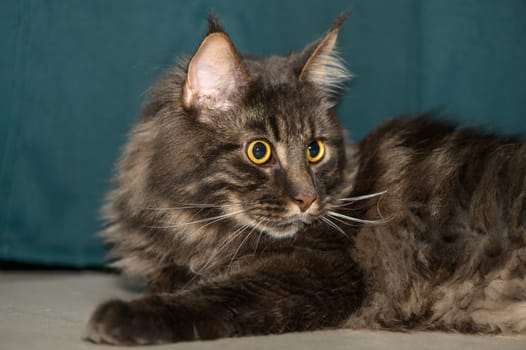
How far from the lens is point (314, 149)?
6.61ft

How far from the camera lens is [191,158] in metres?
1.88

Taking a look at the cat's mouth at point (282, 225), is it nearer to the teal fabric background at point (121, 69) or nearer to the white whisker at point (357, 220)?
the white whisker at point (357, 220)

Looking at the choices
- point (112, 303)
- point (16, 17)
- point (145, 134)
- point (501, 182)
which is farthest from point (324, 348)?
point (16, 17)

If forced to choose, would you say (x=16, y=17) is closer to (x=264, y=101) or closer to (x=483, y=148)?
(x=264, y=101)

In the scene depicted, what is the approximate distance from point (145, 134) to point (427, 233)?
95 cm

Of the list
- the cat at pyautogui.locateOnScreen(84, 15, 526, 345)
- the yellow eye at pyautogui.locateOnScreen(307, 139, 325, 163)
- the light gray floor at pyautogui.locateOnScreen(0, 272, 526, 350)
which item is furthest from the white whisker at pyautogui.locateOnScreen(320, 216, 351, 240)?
the light gray floor at pyautogui.locateOnScreen(0, 272, 526, 350)

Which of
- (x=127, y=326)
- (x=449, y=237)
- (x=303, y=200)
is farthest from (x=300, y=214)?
(x=127, y=326)

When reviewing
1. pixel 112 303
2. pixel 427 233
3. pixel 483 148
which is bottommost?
pixel 112 303

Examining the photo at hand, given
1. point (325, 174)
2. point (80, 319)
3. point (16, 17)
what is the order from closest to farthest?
1. point (80, 319)
2. point (325, 174)
3. point (16, 17)

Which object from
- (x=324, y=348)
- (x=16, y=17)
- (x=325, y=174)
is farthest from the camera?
(x=16, y=17)

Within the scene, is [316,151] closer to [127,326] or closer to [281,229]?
[281,229]

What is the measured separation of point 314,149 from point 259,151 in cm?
22

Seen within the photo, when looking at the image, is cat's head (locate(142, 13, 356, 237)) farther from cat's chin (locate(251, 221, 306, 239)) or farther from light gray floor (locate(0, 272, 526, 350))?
light gray floor (locate(0, 272, 526, 350))

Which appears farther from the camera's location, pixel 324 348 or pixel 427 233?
pixel 427 233
